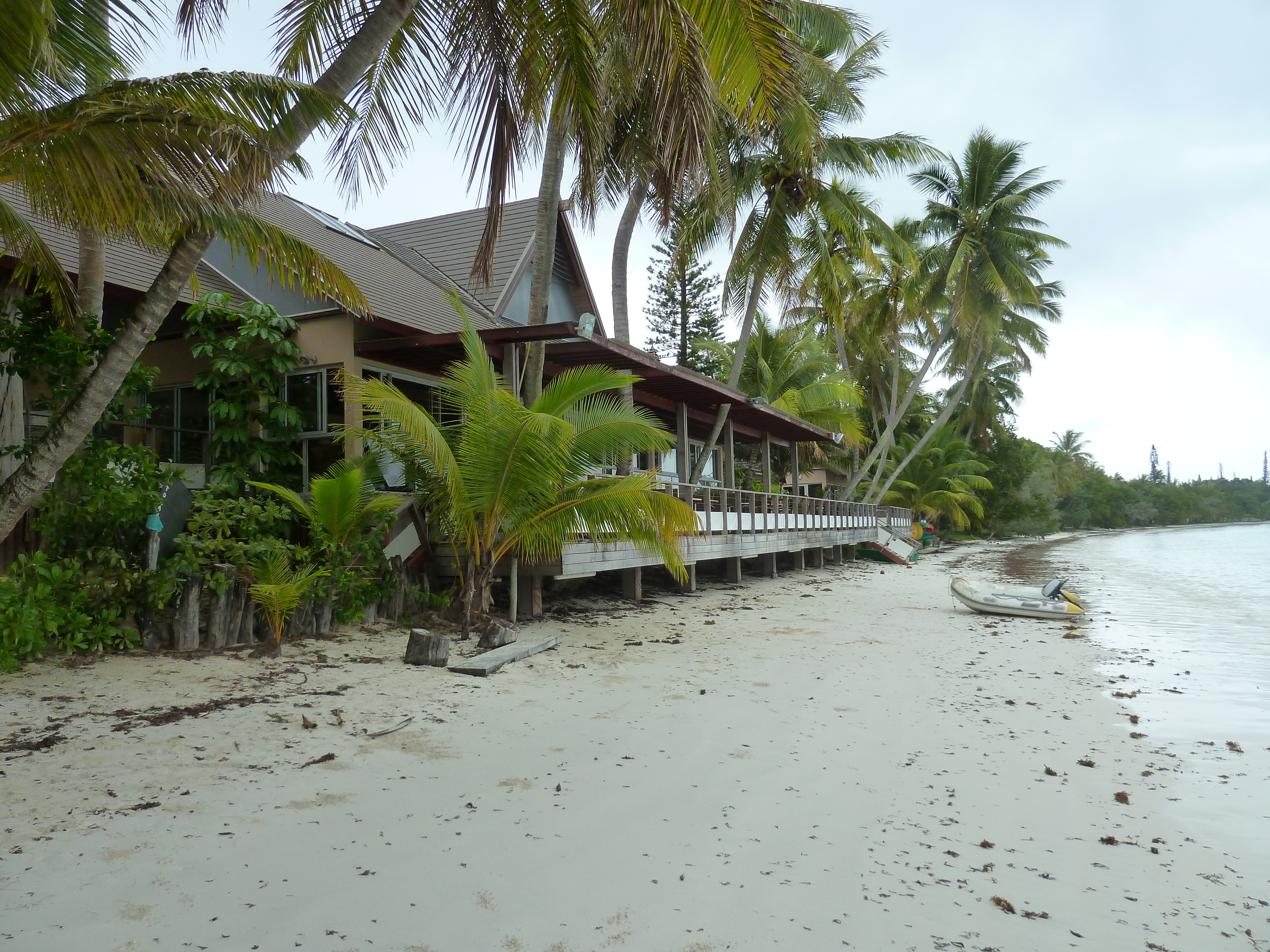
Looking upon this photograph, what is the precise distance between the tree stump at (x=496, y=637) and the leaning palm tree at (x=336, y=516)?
1.46 m

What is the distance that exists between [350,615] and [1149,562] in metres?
25.4

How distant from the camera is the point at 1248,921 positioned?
297 cm

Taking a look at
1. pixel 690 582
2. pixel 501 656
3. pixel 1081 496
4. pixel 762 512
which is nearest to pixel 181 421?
pixel 501 656

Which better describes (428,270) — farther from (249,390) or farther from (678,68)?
(678,68)

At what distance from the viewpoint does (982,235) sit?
26797 mm

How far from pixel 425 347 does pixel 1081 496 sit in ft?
231

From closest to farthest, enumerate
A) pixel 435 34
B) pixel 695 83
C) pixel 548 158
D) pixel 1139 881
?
pixel 1139 881
pixel 695 83
pixel 435 34
pixel 548 158

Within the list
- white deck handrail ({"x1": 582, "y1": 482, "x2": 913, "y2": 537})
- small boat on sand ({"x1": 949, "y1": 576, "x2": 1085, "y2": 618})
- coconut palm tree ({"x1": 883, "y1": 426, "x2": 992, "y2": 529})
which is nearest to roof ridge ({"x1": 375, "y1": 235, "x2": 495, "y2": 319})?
white deck handrail ({"x1": 582, "y1": 482, "x2": 913, "y2": 537})

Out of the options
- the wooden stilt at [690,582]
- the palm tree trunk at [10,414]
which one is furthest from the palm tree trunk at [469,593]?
the wooden stilt at [690,582]

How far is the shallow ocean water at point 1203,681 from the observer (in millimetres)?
4016

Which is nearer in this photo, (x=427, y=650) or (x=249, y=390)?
(x=427, y=650)

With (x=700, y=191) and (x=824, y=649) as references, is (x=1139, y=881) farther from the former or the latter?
(x=700, y=191)

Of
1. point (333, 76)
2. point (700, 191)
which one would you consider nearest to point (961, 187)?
point (700, 191)

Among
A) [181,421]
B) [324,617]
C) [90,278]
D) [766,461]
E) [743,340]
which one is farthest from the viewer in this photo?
[766,461]
